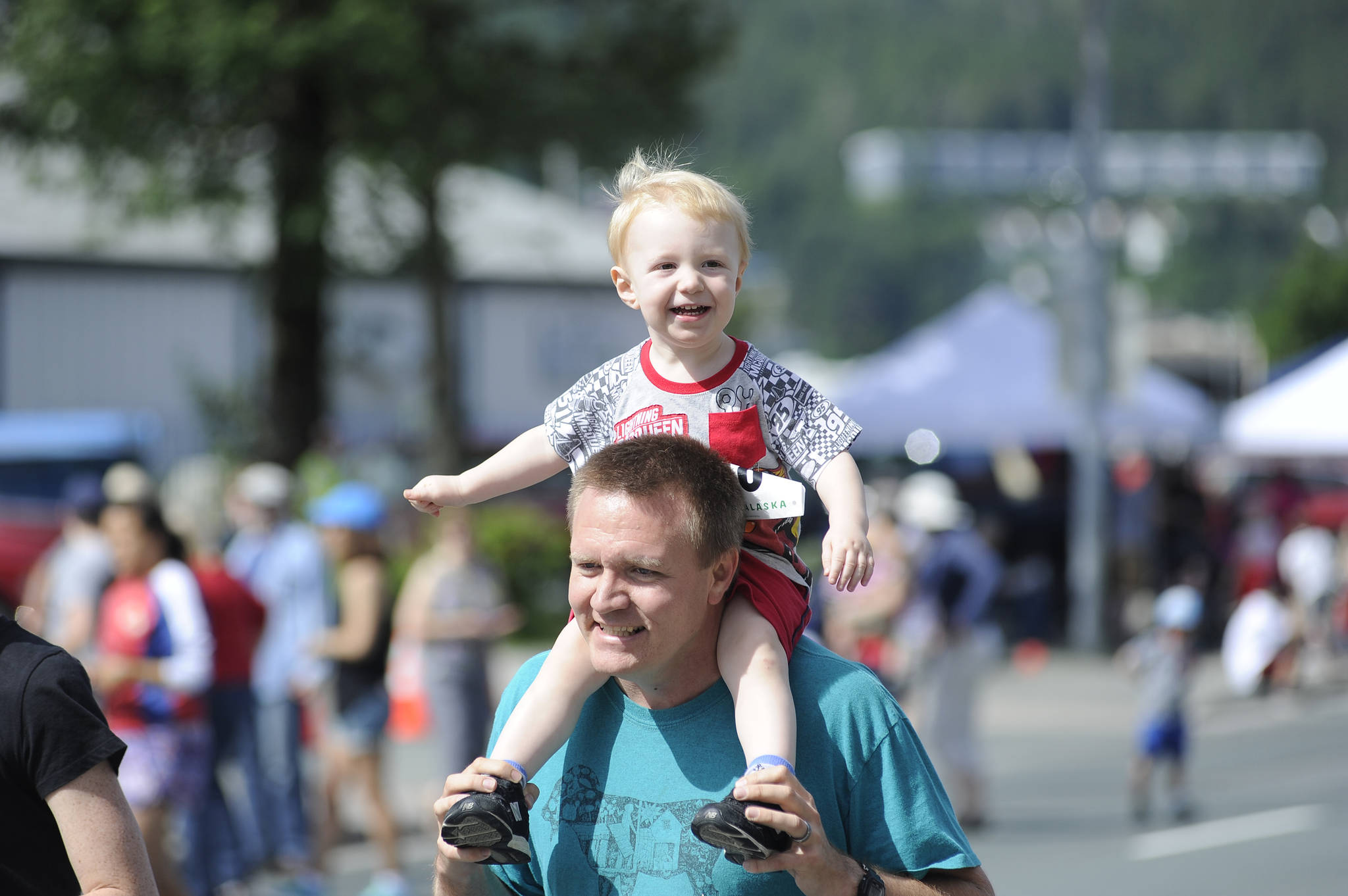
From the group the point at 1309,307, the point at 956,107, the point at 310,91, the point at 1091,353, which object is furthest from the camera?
the point at 956,107

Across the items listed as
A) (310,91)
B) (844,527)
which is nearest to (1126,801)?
(844,527)

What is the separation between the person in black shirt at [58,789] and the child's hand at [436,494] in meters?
0.63

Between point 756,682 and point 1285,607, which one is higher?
point 1285,607

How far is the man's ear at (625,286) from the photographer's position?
281 centimetres

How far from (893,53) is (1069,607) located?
349 feet

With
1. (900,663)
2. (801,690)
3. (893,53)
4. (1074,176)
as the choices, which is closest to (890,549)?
(900,663)

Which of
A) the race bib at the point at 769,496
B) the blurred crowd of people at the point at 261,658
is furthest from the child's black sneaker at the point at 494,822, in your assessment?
the blurred crowd of people at the point at 261,658

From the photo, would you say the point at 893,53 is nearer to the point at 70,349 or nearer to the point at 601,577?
the point at 70,349

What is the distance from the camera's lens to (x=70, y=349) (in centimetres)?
3148

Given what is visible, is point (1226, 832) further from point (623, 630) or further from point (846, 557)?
point (623, 630)

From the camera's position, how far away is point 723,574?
2615 millimetres

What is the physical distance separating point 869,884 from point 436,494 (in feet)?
3.26

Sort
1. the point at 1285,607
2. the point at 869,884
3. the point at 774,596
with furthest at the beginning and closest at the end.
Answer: the point at 1285,607 < the point at 774,596 < the point at 869,884

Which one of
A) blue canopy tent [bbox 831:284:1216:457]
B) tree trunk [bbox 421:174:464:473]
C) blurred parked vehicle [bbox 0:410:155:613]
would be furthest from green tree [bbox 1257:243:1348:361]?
blurred parked vehicle [bbox 0:410:155:613]
